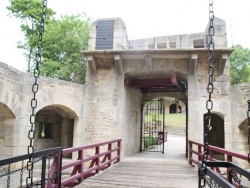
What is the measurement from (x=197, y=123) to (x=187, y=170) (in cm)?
185

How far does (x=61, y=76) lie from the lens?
12.2m

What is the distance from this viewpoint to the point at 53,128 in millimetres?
9922

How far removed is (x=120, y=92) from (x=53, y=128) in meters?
3.64

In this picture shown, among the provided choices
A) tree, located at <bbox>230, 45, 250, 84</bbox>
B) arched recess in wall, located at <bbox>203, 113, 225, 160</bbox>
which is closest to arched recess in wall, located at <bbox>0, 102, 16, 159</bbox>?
arched recess in wall, located at <bbox>203, 113, 225, 160</bbox>

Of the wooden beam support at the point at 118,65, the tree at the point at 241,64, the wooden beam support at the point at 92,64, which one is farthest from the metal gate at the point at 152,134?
the tree at the point at 241,64

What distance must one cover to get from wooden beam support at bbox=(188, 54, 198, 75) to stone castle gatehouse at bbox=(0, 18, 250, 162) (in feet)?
0.10

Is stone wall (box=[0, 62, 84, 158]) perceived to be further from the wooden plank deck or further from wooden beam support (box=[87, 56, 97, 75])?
the wooden plank deck

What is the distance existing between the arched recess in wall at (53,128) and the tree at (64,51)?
2.82m

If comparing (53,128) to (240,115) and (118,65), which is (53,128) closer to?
(118,65)

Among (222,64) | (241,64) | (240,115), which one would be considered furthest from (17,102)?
(241,64)

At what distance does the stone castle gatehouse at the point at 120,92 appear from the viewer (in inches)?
262

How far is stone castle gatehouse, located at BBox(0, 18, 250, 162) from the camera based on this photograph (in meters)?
6.66

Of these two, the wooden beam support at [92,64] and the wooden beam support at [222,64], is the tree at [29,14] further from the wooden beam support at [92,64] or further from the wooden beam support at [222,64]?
the wooden beam support at [222,64]

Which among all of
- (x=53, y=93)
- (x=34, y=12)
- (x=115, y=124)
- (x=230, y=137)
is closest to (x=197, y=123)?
(x=230, y=137)
